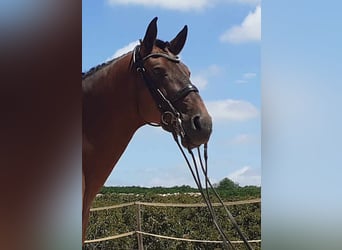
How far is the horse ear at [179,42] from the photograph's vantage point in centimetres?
330

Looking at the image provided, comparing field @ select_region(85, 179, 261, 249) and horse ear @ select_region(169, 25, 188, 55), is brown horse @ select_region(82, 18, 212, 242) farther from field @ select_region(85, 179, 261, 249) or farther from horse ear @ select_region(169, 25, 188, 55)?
field @ select_region(85, 179, 261, 249)

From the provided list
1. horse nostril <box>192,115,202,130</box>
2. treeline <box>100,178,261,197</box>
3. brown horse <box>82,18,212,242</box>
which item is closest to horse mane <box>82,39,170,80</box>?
brown horse <box>82,18,212,242</box>

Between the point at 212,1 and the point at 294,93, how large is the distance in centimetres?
76

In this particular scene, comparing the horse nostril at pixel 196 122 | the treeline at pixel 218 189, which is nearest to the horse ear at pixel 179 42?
the horse nostril at pixel 196 122

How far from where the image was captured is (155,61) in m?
3.21

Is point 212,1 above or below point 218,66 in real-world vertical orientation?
above

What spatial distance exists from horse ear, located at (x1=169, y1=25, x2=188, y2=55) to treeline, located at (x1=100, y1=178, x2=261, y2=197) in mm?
799

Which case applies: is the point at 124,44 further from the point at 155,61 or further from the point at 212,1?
the point at 212,1

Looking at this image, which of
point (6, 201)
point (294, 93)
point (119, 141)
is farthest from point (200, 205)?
point (6, 201)

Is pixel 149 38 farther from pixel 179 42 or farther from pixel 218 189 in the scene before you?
pixel 218 189

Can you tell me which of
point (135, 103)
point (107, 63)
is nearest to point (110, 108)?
point (135, 103)

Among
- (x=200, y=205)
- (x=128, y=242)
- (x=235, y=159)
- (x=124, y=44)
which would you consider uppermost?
(x=124, y=44)

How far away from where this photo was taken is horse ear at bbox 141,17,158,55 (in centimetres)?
324

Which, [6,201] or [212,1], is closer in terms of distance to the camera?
[6,201]
